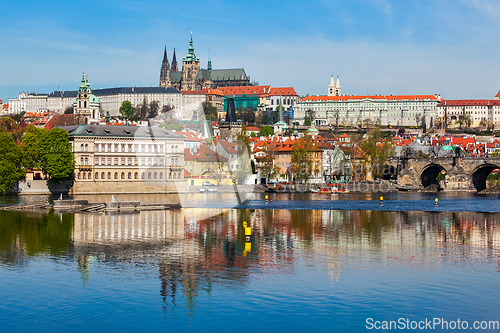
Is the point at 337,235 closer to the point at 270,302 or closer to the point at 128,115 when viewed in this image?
the point at 270,302

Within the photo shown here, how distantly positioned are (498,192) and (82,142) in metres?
54.0

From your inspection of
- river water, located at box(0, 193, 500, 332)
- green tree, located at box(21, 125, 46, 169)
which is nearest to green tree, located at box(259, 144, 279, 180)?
green tree, located at box(21, 125, 46, 169)

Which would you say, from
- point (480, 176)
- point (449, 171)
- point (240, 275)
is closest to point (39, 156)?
point (240, 275)

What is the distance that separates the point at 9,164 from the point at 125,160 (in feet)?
47.7

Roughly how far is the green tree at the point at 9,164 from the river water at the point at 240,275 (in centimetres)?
2720

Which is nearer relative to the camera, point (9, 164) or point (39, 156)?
point (9, 164)

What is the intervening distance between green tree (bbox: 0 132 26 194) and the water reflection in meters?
20.1

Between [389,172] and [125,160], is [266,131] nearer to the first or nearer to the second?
[389,172]

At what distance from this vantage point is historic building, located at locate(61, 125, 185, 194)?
69750mm

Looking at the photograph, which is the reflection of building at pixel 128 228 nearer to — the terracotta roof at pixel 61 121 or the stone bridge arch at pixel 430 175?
the stone bridge arch at pixel 430 175

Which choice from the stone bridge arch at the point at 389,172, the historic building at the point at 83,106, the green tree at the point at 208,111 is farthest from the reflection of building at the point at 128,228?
the historic building at the point at 83,106

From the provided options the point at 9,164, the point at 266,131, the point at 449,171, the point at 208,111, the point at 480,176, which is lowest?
the point at 480,176

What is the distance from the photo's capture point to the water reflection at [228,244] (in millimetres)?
21750

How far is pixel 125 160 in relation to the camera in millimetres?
71750
